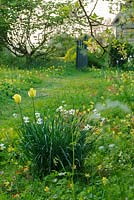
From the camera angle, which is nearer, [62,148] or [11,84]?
[62,148]

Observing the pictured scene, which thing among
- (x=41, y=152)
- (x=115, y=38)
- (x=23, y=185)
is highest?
(x=115, y=38)

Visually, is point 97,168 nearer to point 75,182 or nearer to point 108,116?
point 75,182

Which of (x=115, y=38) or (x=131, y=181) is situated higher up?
(x=115, y=38)

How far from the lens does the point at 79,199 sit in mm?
2982

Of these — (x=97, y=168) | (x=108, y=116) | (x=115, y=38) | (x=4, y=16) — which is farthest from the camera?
(x=4, y=16)

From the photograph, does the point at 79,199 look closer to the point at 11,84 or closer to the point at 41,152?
the point at 41,152

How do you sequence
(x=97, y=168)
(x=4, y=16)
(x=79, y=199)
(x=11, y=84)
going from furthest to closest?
(x=4, y=16)
(x=11, y=84)
(x=97, y=168)
(x=79, y=199)

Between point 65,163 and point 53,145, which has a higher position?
point 53,145

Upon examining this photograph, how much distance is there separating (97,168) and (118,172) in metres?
0.17

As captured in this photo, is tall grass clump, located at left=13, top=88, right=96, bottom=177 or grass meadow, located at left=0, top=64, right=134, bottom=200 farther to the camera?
tall grass clump, located at left=13, top=88, right=96, bottom=177

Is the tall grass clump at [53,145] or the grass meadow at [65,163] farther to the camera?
the tall grass clump at [53,145]

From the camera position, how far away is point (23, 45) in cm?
1681

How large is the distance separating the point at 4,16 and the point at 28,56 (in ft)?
5.75

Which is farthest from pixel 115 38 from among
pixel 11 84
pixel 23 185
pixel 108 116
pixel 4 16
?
pixel 4 16
